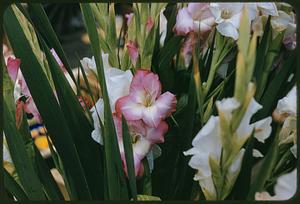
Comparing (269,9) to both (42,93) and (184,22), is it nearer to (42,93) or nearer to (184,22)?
(184,22)

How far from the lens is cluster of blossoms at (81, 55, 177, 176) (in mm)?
379

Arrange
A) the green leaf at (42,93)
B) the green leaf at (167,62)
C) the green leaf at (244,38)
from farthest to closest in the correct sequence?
the green leaf at (167,62) → the green leaf at (42,93) → the green leaf at (244,38)

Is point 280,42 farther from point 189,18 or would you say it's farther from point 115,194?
point 115,194

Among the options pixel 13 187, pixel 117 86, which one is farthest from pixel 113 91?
pixel 13 187

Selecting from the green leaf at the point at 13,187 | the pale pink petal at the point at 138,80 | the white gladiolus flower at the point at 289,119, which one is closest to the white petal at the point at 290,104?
the white gladiolus flower at the point at 289,119

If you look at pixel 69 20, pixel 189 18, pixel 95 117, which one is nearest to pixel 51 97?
pixel 95 117

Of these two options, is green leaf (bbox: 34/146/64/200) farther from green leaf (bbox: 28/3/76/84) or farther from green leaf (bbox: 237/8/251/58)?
green leaf (bbox: 237/8/251/58)

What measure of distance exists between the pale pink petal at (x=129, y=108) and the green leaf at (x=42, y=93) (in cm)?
5

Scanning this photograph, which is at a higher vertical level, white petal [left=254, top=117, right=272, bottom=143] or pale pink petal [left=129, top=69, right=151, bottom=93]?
pale pink petal [left=129, top=69, right=151, bottom=93]

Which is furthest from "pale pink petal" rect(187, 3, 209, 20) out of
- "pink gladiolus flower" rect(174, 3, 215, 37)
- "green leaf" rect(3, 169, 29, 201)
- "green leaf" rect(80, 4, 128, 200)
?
"green leaf" rect(3, 169, 29, 201)

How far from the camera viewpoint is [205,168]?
33 cm

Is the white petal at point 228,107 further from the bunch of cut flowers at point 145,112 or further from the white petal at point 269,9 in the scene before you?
the white petal at point 269,9

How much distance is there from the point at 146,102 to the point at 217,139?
9 centimetres

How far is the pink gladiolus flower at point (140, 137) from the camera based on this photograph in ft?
1.26
